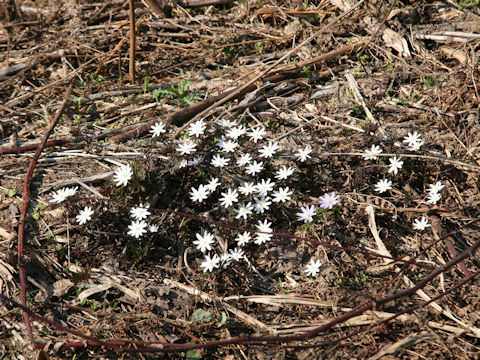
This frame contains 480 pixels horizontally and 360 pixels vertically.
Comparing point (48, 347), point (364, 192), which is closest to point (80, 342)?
point (48, 347)

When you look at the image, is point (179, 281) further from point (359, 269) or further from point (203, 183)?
point (359, 269)

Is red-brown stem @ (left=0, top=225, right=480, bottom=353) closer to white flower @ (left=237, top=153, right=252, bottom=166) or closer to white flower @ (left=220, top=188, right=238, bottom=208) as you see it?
white flower @ (left=220, top=188, right=238, bottom=208)

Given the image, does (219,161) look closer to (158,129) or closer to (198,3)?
(158,129)

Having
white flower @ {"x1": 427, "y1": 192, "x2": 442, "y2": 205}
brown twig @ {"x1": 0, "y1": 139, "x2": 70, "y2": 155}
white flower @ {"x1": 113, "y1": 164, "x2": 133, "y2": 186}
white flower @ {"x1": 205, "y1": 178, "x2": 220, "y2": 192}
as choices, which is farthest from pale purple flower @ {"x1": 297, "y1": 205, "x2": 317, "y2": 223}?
brown twig @ {"x1": 0, "y1": 139, "x2": 70, "y2": 155}

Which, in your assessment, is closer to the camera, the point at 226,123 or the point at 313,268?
the point at 313,268

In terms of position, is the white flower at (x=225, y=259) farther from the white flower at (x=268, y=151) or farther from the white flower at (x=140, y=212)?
the white flower at (x=268, y=151)

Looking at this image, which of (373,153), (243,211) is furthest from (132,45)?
(373,153)
